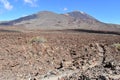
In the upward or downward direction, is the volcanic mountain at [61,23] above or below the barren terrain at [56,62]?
above

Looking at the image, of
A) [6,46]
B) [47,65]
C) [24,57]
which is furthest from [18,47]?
[47,65]

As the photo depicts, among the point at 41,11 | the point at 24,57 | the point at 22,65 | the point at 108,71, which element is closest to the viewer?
the point at 108,71

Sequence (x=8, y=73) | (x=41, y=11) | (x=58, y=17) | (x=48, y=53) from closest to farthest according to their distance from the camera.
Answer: (x=8, y=73), (x=48, y=53), (x=58, y=17), (x=41, y=11)

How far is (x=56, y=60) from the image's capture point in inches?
548

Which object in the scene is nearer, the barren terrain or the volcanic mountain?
the barren terrain

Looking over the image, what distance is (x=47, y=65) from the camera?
1309cm

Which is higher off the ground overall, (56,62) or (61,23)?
(61,23)

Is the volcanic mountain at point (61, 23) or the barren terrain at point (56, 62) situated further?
the volcanic mountain at point (61, 23)

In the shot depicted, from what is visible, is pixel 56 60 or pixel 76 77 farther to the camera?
pixel 56 60

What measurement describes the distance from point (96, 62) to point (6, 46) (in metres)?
4.55

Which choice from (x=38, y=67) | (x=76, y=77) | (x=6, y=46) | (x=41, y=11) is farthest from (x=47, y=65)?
(x=41, y=11)

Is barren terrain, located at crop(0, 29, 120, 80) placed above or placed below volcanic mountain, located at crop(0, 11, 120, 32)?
below

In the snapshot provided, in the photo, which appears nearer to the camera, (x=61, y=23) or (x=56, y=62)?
(x=56, y=62)

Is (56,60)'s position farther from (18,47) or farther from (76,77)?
(76,77)
